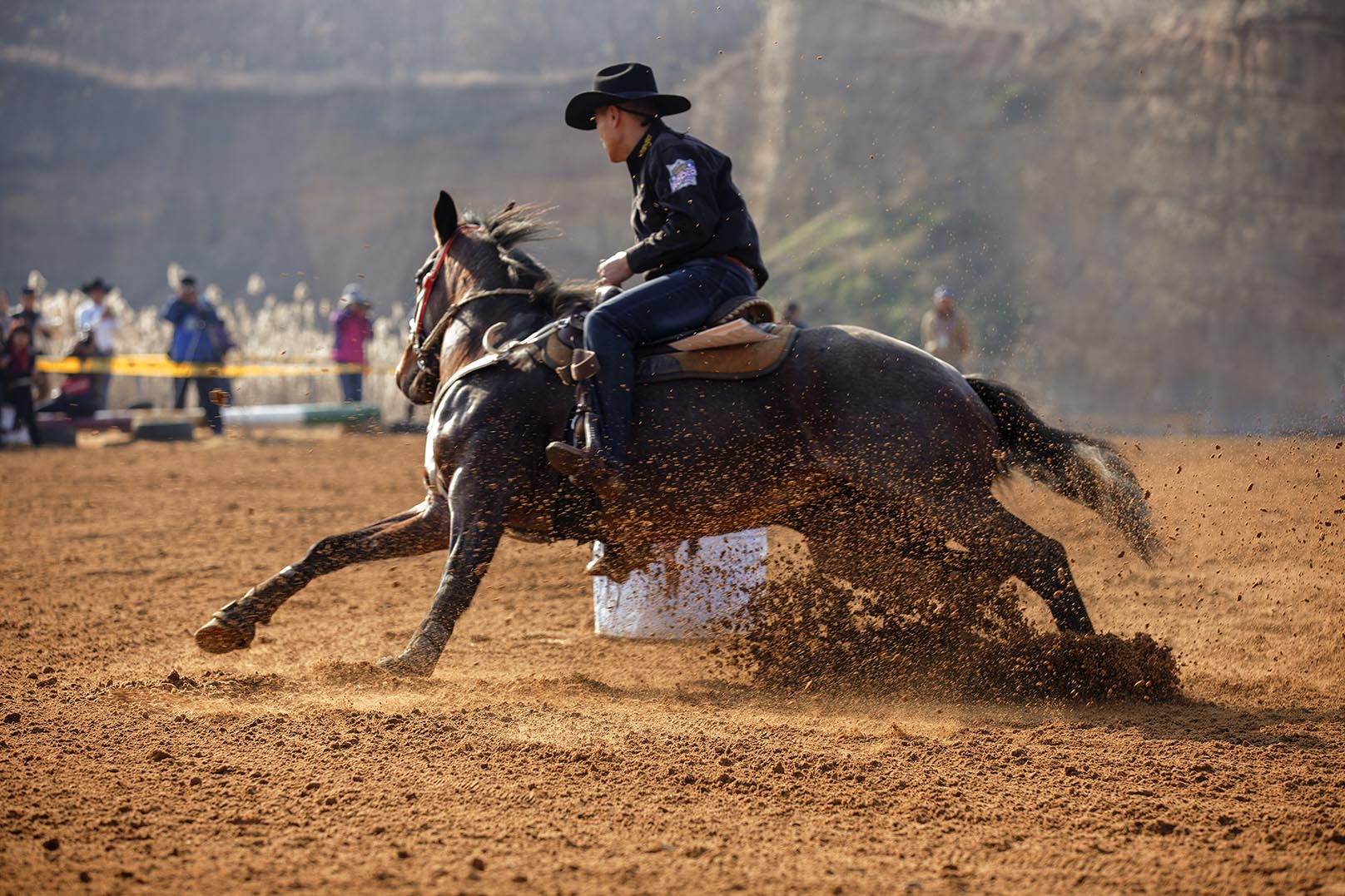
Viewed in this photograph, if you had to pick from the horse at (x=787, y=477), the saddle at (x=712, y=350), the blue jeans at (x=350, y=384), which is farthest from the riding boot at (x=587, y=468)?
the blue jeans at (x=350, y=384)

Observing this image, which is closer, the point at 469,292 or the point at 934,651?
the point at 934,651

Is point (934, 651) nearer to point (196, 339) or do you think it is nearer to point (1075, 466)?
point (1075, 466)

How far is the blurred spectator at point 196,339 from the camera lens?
17047 millimetres

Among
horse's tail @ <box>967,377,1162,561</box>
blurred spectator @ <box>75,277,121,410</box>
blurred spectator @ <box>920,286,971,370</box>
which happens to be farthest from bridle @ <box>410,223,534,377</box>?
blurred spectator @ <box>75,277,121,410</box>

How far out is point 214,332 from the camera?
685 inches

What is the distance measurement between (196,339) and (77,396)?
1.69m

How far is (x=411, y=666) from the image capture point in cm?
484

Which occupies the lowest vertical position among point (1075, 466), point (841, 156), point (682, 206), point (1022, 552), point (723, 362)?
point (1022, 552)

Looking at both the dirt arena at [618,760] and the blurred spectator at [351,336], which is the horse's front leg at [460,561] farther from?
the blurred spectator at [351,336]

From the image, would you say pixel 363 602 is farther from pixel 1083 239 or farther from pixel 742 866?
pixel 1083 239

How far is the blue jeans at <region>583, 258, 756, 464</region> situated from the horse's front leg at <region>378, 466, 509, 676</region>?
1.85ft

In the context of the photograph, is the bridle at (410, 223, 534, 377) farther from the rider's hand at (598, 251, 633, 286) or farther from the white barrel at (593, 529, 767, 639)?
the white barrel at (593, 529, 767, 639)

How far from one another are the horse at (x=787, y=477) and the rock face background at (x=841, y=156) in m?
9.70

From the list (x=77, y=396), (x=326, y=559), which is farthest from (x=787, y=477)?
(x=77, y=396)
